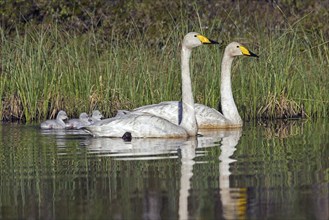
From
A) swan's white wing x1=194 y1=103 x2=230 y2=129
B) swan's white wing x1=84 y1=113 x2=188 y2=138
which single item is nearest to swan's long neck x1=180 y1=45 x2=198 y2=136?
swan's white wing x1=84 y1=113 x2=188 y2=138

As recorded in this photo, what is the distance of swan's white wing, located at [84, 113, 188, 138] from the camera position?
14.6m

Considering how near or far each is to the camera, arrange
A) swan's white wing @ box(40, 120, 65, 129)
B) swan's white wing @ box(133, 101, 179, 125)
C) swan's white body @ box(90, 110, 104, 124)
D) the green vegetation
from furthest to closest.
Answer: the green vegetation < swan's white body @ box(90, 110, 104, 124) < swan's white wing @ box(40, 120, 65, 129) < swan's white wing @ box(133, 101, 179, 125)

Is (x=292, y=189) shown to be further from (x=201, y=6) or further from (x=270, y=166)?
Answer: (x=201, y=6)

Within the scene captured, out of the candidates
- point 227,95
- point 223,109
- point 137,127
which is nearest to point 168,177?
point 137,127

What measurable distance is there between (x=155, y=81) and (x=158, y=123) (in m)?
3.41

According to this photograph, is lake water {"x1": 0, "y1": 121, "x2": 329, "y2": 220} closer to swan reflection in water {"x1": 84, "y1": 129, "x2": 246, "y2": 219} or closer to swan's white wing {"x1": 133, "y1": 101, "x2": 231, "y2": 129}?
swan reflection in water {"x1": 84, "y1": 129, "x2": 246, "y2": 219}

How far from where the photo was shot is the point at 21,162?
1238 centimetres

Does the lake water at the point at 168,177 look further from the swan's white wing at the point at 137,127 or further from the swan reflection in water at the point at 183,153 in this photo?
the swan's white wing at the point at 137,127

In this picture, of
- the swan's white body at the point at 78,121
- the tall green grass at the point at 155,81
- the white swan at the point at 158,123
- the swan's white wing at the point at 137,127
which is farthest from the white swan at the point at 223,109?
the swan's white wing at the point at 137,127

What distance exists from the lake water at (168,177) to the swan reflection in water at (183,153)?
1cm

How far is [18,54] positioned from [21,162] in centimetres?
634

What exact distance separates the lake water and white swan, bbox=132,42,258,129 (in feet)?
3.44

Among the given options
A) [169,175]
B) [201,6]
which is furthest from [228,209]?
[201,6]

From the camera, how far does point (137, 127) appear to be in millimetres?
14688
